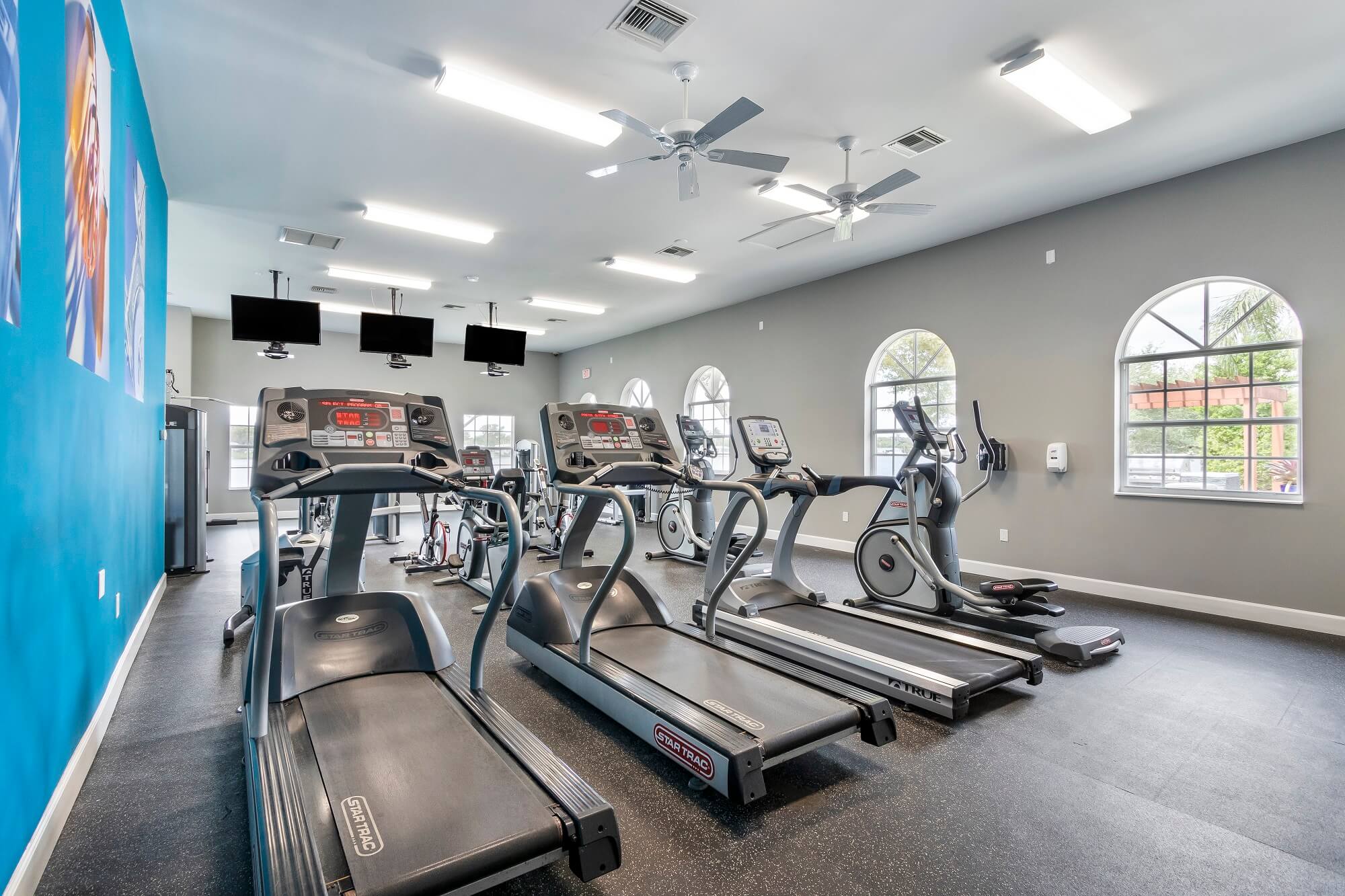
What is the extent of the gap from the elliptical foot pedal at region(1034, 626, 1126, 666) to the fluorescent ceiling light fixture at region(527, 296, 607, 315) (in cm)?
710

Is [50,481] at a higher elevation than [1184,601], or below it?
higher

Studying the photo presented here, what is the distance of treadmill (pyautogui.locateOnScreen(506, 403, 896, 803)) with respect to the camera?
90.0 inches

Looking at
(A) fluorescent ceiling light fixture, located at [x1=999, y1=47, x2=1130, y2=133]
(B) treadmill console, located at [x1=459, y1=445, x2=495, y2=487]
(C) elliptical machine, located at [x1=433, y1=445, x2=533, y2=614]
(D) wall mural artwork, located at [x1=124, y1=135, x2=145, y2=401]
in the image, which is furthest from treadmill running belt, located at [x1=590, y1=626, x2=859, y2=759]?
(B) treadmill console, located at [x1=459, y1=445, x2=495, y2=487]

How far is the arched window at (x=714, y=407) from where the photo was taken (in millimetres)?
9430

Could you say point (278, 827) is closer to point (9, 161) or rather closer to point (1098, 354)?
point (9, 161)

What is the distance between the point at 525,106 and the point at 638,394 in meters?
7.49

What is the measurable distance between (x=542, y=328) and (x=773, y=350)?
437cm

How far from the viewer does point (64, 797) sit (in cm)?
204

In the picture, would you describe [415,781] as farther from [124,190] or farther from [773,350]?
[773,350]

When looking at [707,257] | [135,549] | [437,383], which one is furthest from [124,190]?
[437,383]

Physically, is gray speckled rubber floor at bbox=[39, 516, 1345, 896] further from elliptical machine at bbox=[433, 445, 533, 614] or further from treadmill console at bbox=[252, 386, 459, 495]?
elliptical machine at bbox=[433, 445, 533, 614]

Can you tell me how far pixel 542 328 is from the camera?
10867 mm

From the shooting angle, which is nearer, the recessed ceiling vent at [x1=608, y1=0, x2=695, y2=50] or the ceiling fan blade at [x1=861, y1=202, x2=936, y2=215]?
the recessed ceiling vent at [x1=608, y1=0, x2=695, y2=50]

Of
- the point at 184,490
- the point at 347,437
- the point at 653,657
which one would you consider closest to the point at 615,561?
the point at 653,657
